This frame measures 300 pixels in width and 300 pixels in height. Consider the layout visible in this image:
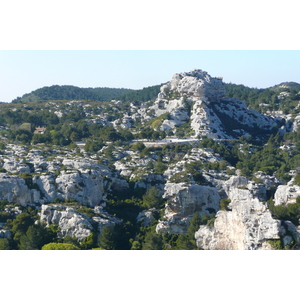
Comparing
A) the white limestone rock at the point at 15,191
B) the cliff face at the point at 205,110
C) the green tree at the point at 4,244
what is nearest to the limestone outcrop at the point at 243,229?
the green tree at the point at 4,244

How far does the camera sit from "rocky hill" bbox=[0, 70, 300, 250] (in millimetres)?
34344

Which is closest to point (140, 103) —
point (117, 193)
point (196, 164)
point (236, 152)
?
point (236, 152)

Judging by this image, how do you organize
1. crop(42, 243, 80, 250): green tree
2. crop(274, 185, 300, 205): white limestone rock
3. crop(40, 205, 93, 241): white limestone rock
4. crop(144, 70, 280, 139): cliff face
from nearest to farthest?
crop(42, 243, 80, 250): green tree
crop(274, 185, 300, 205): white limestone rock
crop(40, 205, 93, 241): white limestone rock
crop(144, 70, 280, 139): cliff face

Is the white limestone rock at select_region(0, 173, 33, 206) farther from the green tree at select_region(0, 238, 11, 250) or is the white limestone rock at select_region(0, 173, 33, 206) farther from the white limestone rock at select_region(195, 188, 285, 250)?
the white limestone rock at select_region(195, 188, 285, 250)

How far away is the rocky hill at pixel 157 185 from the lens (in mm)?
34344

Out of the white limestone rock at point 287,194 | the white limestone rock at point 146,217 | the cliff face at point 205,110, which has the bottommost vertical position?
the white limestone rock at point 146,217

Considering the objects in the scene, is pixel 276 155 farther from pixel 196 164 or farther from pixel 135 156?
pixel 135 156

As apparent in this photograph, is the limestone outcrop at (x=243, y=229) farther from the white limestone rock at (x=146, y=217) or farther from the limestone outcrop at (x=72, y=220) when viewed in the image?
the limestone outcrop at (x=72, y=220)

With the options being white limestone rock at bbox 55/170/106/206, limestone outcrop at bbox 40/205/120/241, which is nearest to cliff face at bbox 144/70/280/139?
white limestone rock at bbox 55/170/106/206

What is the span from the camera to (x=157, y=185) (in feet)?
171

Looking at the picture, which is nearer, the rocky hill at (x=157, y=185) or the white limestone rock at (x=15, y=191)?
the rocky hill at (x=157, y=185)

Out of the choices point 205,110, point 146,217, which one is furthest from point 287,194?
point 205,110

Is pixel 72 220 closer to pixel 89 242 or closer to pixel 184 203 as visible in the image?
pixel 89 242

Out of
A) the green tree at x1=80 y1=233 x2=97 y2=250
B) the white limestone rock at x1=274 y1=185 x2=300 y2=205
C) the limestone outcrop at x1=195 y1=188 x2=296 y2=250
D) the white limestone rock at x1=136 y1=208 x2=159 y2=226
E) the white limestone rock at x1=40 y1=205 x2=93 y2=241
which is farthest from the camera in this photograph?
the white limestone rock at x1=136 y1=208 x2=159 y2=226
